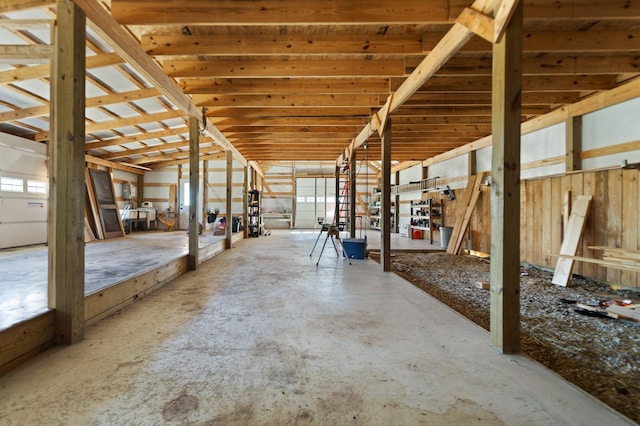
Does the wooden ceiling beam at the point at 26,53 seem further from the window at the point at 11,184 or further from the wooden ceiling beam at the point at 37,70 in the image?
the window at the point at 11,184

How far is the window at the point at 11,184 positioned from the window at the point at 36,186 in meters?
0.18

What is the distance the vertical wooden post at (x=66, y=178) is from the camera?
76.9 inches

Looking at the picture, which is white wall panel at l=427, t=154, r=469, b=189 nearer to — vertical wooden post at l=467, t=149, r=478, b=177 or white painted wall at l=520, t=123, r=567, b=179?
vertical wooden post at l=467, t=149, r=478, b=177

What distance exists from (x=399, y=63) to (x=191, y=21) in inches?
98.2

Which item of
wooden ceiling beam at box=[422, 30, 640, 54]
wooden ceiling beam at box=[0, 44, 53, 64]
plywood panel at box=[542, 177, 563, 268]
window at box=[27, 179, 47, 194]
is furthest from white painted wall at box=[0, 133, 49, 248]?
plywood panel at box=[542, 177, 563, 268]

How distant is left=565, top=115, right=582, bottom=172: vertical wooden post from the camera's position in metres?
4.54

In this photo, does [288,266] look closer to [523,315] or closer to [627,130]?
[523,315]

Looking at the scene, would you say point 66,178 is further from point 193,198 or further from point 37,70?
point 37,70

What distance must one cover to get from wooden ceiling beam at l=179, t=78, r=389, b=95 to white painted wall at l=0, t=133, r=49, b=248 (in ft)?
16.3

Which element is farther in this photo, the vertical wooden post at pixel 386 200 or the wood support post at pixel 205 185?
the wood support post at pixel 205 185

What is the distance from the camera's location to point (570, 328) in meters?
2.54

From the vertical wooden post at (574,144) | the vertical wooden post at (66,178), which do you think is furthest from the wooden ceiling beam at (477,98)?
the vertical wooden post at (66,178)

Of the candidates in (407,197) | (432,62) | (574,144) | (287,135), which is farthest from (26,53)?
(407,197)

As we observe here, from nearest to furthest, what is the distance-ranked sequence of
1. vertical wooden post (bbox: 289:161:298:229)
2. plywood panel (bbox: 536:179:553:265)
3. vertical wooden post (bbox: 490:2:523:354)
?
vertical wooden post (bbox: 490:2:523:354)
plywood panel (bbox: 536:179:553:265)
vertical wooden post (bbox: 289:161:298:229)
